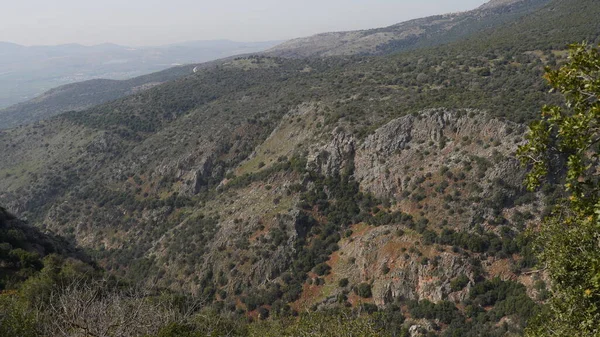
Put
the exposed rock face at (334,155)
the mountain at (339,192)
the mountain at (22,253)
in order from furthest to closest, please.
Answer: the exposed rock face at (334,155) → the mountain at (339,192) → the mountain at (22,253)

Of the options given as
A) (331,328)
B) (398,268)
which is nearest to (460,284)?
(398,268)

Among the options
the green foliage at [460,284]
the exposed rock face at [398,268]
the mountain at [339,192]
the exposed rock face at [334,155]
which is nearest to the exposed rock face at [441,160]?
the mountain at [339,192]

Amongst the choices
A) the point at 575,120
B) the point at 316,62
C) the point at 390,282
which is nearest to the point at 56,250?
the point at 390,282

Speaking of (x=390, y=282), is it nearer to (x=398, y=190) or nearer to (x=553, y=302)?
(x=398, y=190)

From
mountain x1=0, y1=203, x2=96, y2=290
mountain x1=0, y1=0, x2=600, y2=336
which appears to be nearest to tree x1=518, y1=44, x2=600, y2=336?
mountain x1=0, y1=0, x2=600, y2=336

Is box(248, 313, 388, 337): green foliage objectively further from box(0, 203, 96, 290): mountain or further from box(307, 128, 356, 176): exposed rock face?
box(307, 128, 356, 176): exposed rock face

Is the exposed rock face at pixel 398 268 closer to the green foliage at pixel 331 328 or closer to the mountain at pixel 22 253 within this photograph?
the green foliage at pixel 331 328
